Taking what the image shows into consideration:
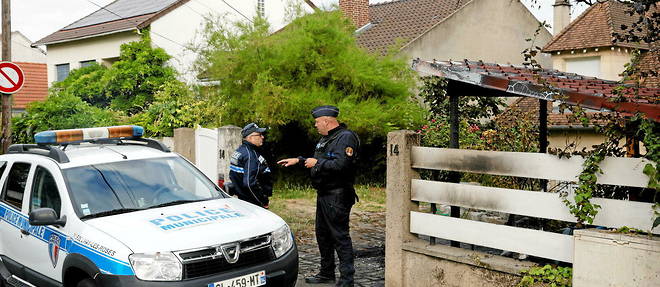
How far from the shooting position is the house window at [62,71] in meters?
30.7

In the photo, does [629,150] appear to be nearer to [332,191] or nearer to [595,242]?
[595,242]

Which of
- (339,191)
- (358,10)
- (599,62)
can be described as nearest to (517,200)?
(339,191)

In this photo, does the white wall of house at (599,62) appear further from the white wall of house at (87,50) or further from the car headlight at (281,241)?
the car headlight at (281,241)

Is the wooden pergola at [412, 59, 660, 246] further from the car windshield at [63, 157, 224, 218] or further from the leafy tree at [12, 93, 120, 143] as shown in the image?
the leafy tree at [12, 93, 120, 143]

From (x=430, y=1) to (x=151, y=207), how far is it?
23101mm

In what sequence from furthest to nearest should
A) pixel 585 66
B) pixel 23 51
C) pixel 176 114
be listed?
pixel 23 51, pixel 585 66, pixel 176 114

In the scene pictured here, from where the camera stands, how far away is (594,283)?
185 inches

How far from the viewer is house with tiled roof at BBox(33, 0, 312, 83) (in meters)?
26.1

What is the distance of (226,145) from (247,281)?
20.8 ft

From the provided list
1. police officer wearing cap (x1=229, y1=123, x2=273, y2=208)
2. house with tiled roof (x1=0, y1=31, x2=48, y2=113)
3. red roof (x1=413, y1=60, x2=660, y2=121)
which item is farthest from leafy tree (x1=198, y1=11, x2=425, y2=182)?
house with tiled roof (x1=0, y1=31, x2=48, y2=113)

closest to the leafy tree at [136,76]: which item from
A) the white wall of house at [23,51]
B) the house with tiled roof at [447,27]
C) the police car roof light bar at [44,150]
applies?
the house with tiled roof at [447,27]

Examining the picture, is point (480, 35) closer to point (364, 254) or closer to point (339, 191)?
point (364, 254)

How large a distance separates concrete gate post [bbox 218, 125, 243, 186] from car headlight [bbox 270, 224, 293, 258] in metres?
5.64

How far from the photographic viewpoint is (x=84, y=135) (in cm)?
639
